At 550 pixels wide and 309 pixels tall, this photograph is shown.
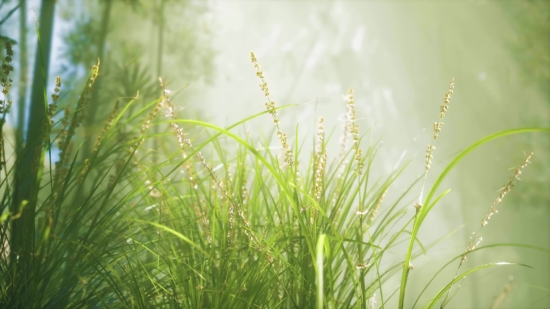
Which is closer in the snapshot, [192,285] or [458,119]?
[192,285]

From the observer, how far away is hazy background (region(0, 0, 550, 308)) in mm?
5027

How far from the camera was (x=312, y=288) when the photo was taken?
24.0 inches

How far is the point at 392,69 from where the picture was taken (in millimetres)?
12180

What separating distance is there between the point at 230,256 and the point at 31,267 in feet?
0.89

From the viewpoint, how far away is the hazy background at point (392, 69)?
5.03 m

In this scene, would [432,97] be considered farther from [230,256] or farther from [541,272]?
[230,256]

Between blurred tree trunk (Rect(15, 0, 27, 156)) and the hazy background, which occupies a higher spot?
the hazy background

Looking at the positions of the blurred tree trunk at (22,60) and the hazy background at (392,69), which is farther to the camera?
the hazy background at (392,69)

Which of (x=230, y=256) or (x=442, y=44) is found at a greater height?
(x=442, y=44)

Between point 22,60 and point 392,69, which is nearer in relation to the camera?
point 22,60

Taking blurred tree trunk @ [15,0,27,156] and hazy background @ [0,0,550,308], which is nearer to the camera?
blurred tree trunk @ [15,0,27,156]

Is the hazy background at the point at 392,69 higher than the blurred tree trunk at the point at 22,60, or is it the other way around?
the hazy background at the point at 392,69

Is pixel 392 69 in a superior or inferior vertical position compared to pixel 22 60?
superior

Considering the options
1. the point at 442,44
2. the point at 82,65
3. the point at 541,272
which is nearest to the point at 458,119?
the point at 442,44
